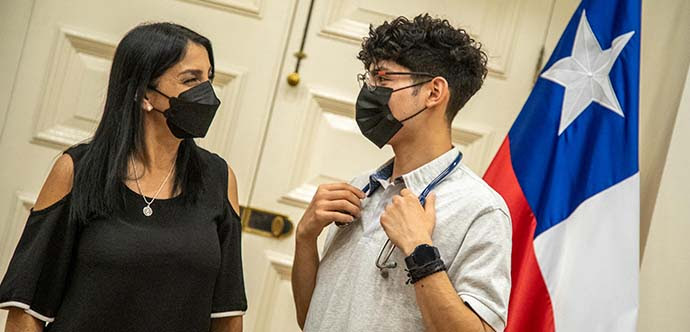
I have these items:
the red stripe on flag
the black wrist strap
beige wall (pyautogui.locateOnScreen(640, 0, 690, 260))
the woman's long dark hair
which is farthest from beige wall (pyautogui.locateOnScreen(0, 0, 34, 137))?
beige wall (pyautogui.locateOnScreen(640, 0, 690, 260))

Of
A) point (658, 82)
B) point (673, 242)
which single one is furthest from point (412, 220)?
point (658, 82)

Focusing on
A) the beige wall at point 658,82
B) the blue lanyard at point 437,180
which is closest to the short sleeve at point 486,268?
the blue lanyard at point 437,180

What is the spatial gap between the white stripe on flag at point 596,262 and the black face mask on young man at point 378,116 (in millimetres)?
930

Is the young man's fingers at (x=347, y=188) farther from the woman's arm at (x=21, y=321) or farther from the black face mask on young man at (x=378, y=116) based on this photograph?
Result: the woman's arm at (x=21, y=321)

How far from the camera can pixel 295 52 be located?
296 centimetres

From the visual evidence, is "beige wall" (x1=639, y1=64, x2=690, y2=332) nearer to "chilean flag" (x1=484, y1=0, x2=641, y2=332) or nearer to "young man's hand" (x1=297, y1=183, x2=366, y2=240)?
"chilean flag" (x1=484, y1=0, x2=641, y2=332)

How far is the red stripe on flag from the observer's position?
8.79 ft

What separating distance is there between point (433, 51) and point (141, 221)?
0.79m

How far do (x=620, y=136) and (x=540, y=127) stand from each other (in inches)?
9.2

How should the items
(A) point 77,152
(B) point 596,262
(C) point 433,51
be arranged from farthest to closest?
1. (B) point 596,262
2. (A) point 77,152
3. (C) point 433,51

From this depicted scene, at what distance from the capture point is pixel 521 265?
2729 millimetres

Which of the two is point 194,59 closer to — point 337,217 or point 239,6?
point 337,217

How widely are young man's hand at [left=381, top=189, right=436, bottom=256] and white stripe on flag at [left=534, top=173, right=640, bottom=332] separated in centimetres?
96

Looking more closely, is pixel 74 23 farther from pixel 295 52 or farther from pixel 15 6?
pixel 295 52
